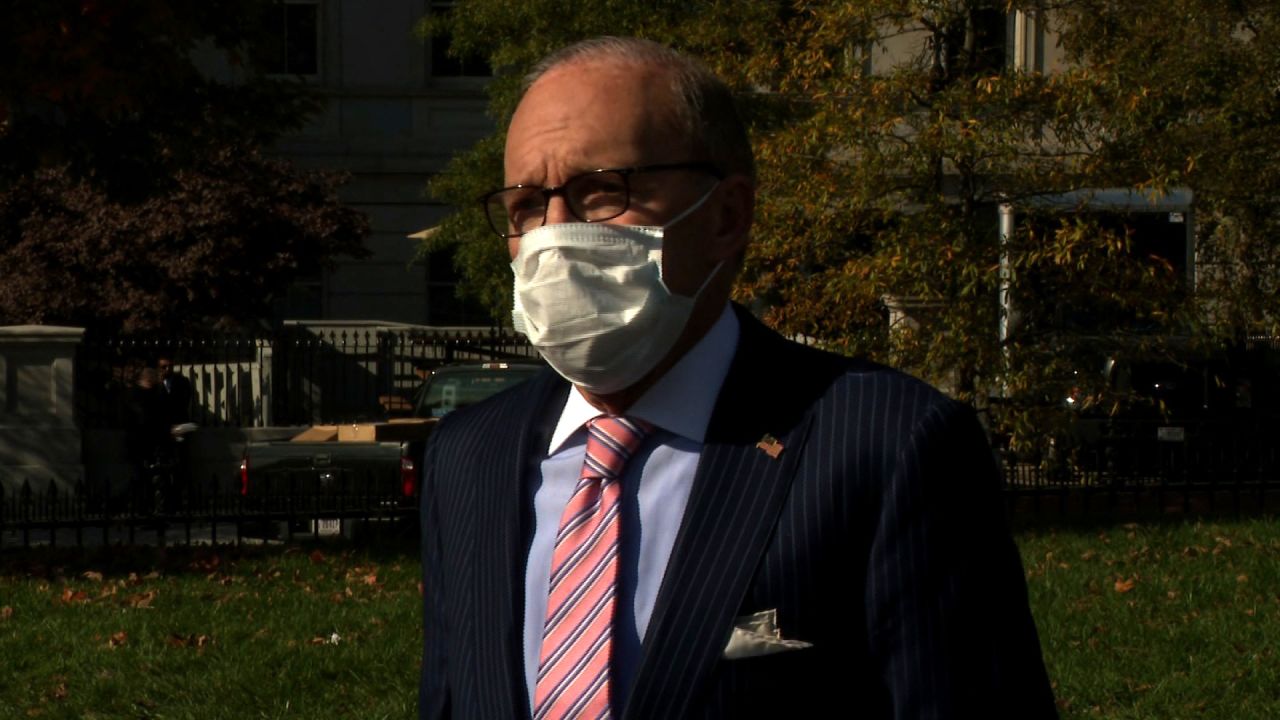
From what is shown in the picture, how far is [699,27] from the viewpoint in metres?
14.8

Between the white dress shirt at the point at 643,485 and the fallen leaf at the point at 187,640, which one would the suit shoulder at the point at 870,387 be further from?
the fallen leaf at the point at 187,640

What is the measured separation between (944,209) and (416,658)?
21.1 ft

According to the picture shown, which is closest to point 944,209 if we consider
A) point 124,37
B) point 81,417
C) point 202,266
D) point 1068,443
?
point 1068,443

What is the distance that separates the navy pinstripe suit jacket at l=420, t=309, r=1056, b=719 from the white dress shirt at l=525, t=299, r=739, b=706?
0.17 feet

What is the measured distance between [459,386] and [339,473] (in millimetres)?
1936

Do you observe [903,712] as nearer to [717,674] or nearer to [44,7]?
[717,674]

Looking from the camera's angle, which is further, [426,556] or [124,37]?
[124,37]

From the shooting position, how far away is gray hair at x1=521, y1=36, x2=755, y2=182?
89.5 inches

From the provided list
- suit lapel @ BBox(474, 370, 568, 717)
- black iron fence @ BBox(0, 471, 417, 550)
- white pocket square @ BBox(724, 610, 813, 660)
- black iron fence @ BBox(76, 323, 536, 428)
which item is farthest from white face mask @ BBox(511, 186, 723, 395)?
black iron fence @ BBox(76, 323, 536, 428)

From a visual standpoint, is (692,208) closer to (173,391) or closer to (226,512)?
(226,512)

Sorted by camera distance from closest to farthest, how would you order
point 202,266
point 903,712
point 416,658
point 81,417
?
point 903,712, point 416,658, point 81,417, point 202,266

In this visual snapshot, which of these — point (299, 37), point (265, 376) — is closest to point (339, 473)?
point (265, 376)

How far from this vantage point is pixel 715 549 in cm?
213

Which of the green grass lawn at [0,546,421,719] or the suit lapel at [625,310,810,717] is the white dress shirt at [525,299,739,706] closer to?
the suit lapel at [625,310,810,717]
